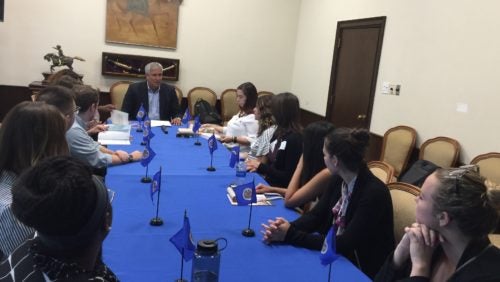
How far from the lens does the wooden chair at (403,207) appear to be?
2350 millimetres

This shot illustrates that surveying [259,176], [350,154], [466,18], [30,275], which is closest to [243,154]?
[259,176]

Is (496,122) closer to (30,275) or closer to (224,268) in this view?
(224,268)

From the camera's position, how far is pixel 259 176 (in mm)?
3285

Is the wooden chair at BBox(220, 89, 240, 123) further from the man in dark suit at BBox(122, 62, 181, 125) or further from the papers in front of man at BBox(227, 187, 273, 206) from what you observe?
the papers in front of man at BBox(227, 187, 273, 206)

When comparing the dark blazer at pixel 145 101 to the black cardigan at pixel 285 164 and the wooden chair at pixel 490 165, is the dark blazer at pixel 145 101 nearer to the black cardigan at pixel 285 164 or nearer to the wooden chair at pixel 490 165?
the black cardigan at pixel 285 164

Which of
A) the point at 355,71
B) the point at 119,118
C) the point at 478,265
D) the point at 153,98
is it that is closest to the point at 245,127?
the point at 119,118

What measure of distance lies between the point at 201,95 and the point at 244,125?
315 cm

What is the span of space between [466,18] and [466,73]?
0.53 meters

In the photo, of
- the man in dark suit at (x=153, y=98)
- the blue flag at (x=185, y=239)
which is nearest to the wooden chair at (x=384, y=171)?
the blue flag at (x=185, y=239)

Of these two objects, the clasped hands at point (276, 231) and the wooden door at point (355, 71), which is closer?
the clasped hands at point (276, 231)

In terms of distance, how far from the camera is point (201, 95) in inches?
293

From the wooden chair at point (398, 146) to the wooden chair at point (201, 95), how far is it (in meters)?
3.24

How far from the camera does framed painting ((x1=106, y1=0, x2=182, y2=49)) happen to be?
22.6 ft

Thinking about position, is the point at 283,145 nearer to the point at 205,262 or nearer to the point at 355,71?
the point at 205,262
